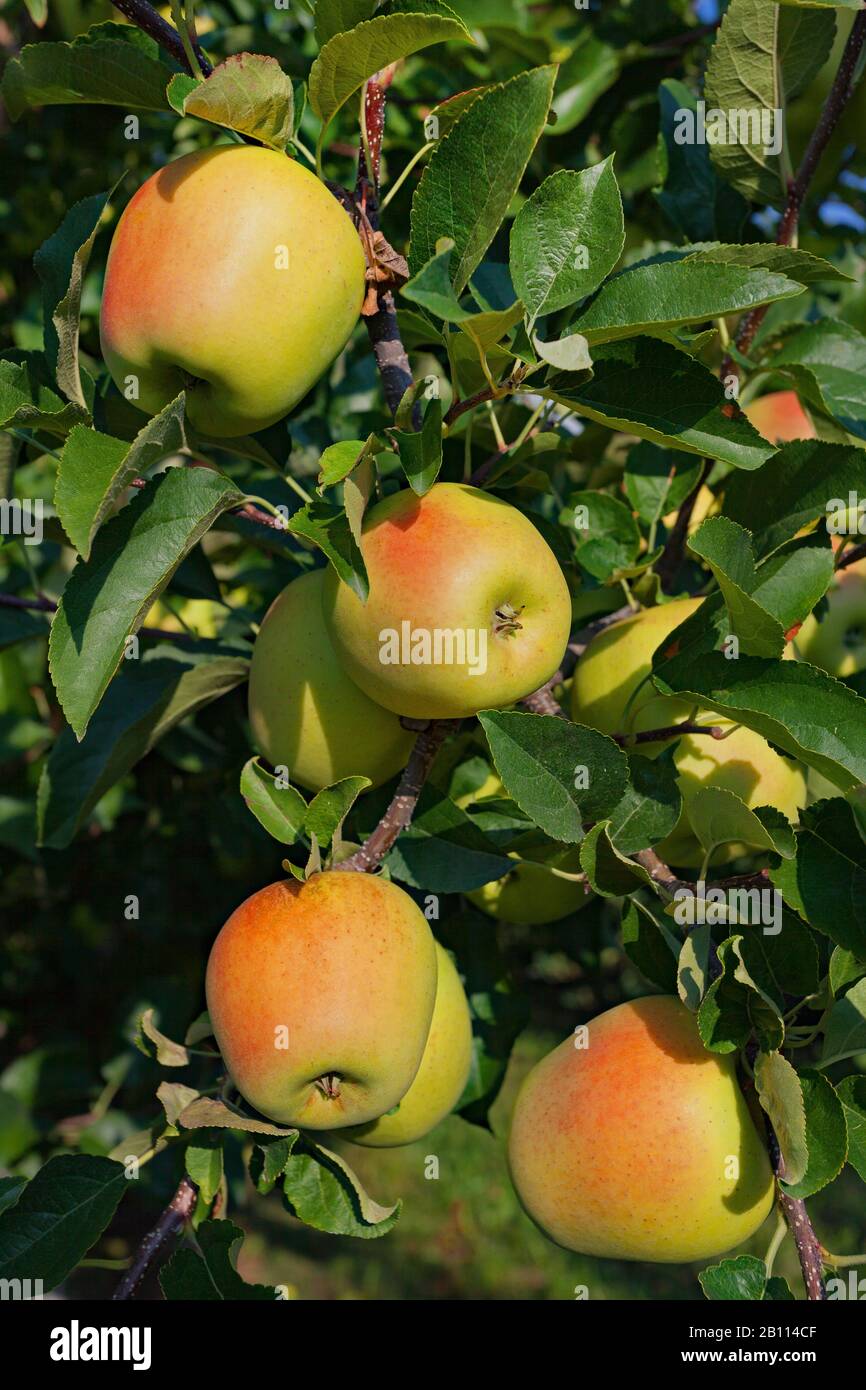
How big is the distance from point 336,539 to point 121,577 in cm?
19

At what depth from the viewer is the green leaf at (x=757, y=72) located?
128 cm

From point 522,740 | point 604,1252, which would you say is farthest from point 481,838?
point 604,1252

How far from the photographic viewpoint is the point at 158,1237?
47.6 inches

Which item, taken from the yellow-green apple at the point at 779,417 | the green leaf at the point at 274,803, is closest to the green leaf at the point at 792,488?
the green leaf at the point at 274,803

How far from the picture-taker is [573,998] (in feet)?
14.6

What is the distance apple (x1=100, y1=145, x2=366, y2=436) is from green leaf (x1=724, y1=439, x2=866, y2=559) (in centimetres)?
47

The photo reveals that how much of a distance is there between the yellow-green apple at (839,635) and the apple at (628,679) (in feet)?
1.23

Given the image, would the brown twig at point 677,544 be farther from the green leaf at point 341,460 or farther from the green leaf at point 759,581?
the green leaf at point 341,460

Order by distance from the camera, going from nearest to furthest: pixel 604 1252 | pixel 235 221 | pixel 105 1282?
pixel 235 221
pixel 604 1252
pixel 105 1282

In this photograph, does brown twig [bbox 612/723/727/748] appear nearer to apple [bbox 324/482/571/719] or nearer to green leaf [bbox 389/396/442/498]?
apple [bbox 324/482/571/719]

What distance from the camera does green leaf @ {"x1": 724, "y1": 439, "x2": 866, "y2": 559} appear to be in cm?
119

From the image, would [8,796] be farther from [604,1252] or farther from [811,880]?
[811,880]

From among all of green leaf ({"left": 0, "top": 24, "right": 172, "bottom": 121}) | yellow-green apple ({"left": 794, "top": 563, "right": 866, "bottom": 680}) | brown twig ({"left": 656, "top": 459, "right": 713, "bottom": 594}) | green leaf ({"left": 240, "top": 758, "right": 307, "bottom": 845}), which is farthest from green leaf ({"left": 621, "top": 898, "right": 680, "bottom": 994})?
green leaf ({"left": 0, "top": 24, "right": 172, "bottom": 121})

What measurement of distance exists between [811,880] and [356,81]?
2.74 ft
